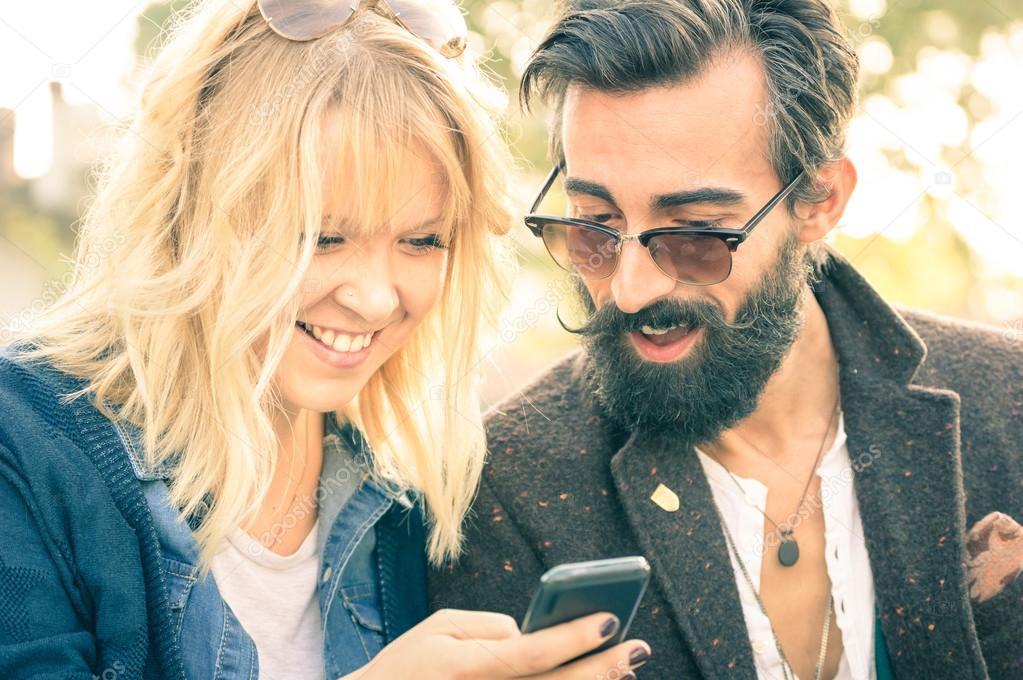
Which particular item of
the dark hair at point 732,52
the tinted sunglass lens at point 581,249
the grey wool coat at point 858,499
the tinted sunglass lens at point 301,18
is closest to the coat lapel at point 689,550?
the grey wool coat at point 858,499

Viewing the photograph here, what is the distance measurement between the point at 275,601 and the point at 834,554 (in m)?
1.34

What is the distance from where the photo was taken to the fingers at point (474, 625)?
184 cm

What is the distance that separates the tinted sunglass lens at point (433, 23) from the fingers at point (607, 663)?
1.35 meters

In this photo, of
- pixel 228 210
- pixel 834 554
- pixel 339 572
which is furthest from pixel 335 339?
pixel 834 554

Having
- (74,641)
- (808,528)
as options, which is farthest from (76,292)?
(808,528)

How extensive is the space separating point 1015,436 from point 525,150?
467cm

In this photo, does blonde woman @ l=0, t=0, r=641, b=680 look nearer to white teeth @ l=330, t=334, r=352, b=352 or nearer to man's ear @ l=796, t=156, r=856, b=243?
white teeth @ l=330, t=334, r=352, b=352

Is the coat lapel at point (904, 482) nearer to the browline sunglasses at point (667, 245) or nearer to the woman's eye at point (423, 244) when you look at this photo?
the browline sunglasses at point (667, 245)

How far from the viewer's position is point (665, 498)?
266 cm

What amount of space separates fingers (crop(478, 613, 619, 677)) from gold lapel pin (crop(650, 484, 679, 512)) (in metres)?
0.89

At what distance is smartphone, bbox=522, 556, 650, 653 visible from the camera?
5.44 ft

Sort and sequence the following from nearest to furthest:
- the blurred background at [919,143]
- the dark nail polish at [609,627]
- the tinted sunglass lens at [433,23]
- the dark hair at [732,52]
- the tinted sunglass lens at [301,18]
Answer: the dark nail polish at [609,627] < the tinted sunglass lens at [301,18] < the tinted sunglass lens at [433,23] < the dark hair at [732,52] < the blurred background at [919,143]

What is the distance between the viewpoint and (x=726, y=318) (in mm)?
2713

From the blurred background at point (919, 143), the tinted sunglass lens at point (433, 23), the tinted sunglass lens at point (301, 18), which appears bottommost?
the blurred background at point (919, 143)
